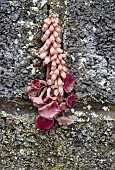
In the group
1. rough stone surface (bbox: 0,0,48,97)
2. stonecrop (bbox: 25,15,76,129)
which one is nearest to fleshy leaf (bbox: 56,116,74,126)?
stonecrop (bbox: 25,15,76,129)

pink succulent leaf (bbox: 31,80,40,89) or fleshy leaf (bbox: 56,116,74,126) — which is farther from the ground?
pink succulent leaf (bbox: 31,80,40,89)

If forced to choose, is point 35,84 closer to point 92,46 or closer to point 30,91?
point 30,91

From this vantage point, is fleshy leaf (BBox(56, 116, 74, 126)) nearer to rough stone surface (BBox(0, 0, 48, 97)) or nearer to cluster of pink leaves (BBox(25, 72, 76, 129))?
cluster of pink leaves (BBox(25, 72, 76, 129))

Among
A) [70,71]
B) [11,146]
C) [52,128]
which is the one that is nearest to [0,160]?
[11,146]

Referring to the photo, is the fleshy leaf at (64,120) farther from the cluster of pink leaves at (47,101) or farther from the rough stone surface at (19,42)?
the rough stone surface at (19,42)

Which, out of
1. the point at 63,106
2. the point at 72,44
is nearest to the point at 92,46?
the point at 72,44

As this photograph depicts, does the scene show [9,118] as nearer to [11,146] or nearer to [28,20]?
[11,146]

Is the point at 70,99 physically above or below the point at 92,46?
below
